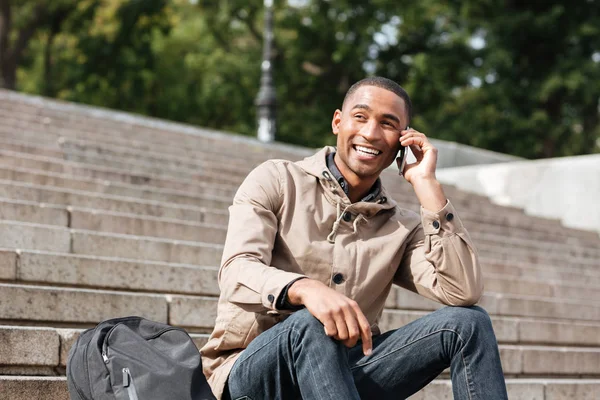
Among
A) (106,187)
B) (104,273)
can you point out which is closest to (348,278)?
(104,273)

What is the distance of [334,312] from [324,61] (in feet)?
73.0

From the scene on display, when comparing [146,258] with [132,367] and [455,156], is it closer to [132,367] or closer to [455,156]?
[132,367]

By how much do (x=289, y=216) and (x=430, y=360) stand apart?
658 mm

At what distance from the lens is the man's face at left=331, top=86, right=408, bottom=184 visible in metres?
3.13

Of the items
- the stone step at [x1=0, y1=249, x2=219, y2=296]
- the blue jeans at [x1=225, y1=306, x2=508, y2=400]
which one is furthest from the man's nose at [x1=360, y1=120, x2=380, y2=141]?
the stone step at [x1=0, y1=249, x2=219, y2=296]

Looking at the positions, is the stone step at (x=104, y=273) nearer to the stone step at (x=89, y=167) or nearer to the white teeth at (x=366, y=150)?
the white teeth at (x=366, y=150)

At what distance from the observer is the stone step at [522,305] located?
5.34 m

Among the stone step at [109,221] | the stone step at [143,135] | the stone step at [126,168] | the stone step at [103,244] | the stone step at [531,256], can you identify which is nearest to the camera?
the stone step at [103,244]

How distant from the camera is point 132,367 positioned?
8.15 ft

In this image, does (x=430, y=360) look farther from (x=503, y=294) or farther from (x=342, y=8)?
(x=342, y=8)

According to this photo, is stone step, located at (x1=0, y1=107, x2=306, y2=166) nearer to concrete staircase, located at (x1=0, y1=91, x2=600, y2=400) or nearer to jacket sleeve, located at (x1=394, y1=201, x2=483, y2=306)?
concrete staircase, located at (x1=0, y1=91, x2=600, y2=400)

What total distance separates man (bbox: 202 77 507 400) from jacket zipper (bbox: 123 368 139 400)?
16.4 inches

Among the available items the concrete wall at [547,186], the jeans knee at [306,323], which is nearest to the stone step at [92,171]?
the jeans knee at [306,323]

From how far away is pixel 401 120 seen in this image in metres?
3.23
